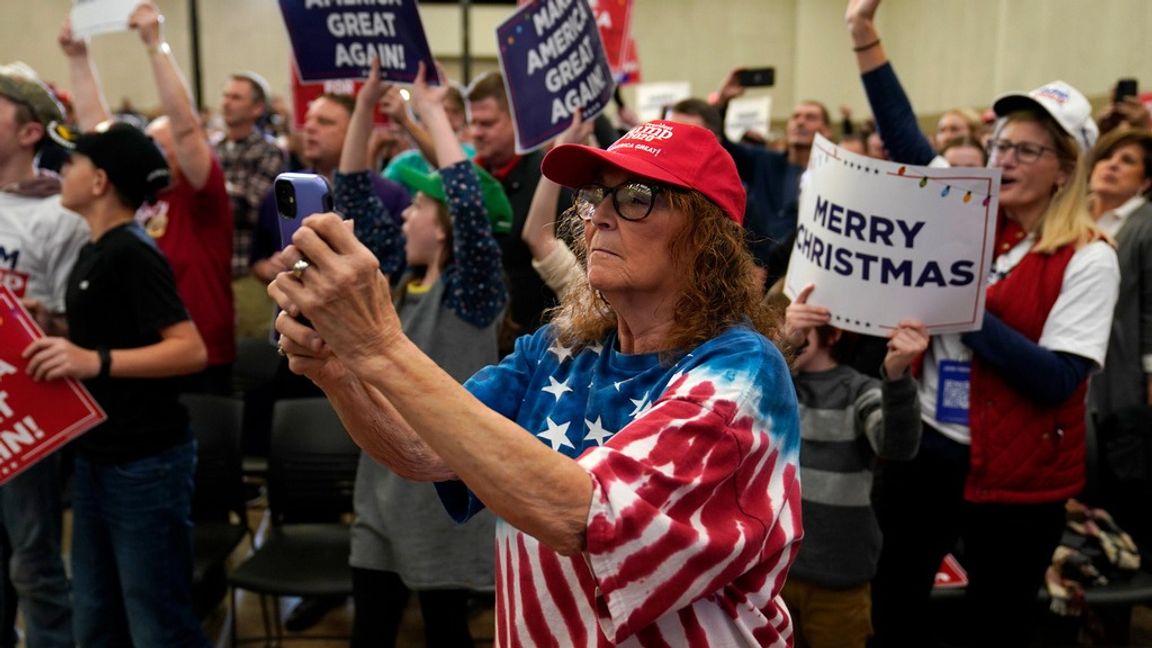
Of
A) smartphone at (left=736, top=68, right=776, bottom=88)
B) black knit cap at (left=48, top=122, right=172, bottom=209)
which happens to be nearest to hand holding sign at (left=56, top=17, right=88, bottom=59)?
black knit cap at (left=48, top=122, right=172, bottom=209)

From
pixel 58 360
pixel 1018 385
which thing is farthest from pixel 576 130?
pixel 58 360

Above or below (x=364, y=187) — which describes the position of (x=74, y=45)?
above

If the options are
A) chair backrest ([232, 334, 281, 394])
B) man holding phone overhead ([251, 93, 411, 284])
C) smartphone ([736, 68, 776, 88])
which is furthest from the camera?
smartphone ([736, 68, 776, 88])

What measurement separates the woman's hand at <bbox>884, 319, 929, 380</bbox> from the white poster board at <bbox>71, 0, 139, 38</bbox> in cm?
346

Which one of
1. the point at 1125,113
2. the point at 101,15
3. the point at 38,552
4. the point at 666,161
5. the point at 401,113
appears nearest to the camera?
the point at 666,161

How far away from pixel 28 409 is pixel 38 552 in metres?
0.63

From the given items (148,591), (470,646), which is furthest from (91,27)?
(470,646)

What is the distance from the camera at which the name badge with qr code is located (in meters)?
2.72

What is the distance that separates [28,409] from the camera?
9.37ft

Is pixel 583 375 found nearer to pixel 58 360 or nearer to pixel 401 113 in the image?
pixel 58 360

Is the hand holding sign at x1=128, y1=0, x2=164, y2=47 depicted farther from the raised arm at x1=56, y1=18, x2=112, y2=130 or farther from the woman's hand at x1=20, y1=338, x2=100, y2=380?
the woman's hand at x1=20, y1=338, x2=100, y2=380

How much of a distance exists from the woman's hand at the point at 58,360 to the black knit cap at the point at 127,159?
52 cm

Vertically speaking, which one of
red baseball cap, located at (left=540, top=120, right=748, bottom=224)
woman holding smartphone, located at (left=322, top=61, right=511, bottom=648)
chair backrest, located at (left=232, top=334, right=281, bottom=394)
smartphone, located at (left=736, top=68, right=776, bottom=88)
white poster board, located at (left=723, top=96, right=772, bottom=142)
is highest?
red baseball cap, located at (left=540, top=120, right=748, bottom=224)

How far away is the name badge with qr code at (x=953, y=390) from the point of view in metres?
2.72
